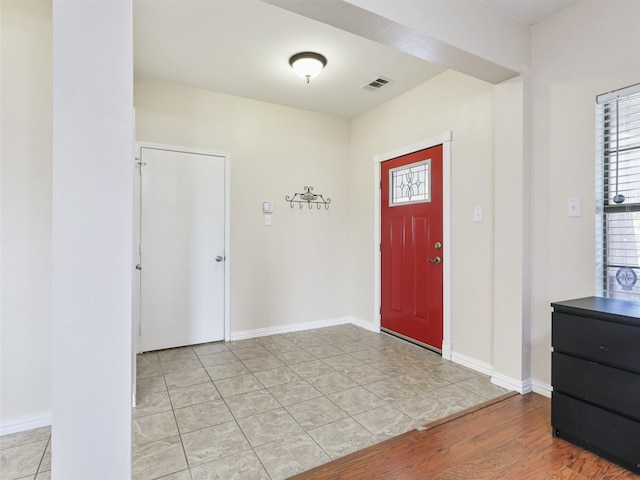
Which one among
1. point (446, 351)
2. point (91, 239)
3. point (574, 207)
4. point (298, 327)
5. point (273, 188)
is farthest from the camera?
point (298, 327)

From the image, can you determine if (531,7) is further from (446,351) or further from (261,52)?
(446,351)

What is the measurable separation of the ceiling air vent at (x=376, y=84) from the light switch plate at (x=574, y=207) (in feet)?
6.07

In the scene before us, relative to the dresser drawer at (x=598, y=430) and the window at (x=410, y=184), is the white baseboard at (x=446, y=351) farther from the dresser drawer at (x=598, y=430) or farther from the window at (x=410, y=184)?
the window at (x=410, y=184)

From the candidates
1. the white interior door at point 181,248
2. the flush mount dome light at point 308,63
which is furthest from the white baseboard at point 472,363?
the flush mount dome light at point 308,63

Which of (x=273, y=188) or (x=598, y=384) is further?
(x=273, y=188)

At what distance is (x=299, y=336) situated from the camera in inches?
148

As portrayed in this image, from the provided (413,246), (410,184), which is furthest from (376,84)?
(413,246)

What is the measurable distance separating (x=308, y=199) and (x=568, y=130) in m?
2.51

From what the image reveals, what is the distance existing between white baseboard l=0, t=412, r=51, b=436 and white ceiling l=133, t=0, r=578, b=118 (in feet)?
8.32

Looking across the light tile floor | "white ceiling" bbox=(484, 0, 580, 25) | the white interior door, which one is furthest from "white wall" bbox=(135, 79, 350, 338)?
"white ceiling" bbox=(484, 0, 580, 25)

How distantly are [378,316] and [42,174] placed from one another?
10.5 ft

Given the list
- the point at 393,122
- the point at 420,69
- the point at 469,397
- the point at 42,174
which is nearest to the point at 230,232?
the point at 42,174

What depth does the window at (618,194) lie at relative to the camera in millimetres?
1949

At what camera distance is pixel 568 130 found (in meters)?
2.23
